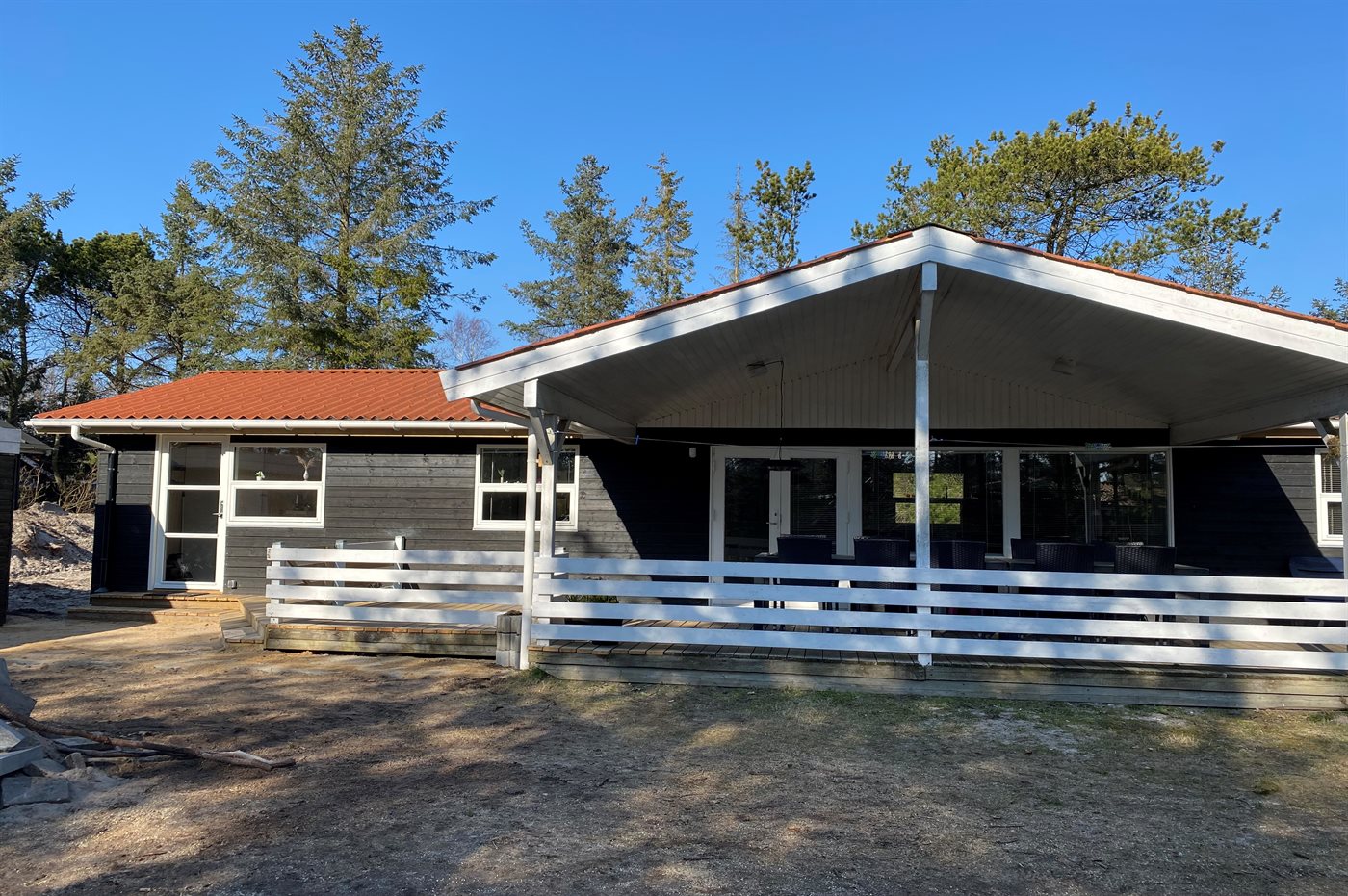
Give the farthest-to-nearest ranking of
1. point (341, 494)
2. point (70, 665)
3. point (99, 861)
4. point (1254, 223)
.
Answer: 1. point (1254, 223)
2. point (341, 494)
3. point (70, 665)
4. point (99, 861)

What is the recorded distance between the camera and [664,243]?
2794cm

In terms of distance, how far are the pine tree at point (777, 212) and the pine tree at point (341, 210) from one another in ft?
24.4

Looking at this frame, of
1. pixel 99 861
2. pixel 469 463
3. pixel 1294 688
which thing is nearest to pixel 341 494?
pixel 469 463

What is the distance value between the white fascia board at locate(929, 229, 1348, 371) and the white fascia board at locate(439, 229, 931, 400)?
13.0 inches

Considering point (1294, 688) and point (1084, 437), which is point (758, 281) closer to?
point (1294, 688)

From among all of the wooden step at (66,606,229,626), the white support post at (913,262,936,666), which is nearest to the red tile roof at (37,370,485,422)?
the wooden step at (66,606,229,626)

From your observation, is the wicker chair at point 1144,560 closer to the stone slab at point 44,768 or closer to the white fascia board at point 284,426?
the white fascia board at point 284,426

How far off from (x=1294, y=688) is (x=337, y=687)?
→ 6676 mm

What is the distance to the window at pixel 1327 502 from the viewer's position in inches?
349

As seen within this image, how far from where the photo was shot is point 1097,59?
16.8 meters

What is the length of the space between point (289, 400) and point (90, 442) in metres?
2.24

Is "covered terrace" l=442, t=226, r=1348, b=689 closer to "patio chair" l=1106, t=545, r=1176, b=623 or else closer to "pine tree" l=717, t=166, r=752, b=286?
"patio chair" l=1106, t=545, r=1176, b=623

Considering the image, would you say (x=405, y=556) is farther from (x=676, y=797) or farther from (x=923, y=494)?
(x=923, y=494)

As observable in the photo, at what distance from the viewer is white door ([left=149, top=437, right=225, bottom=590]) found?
1016 centimetres
